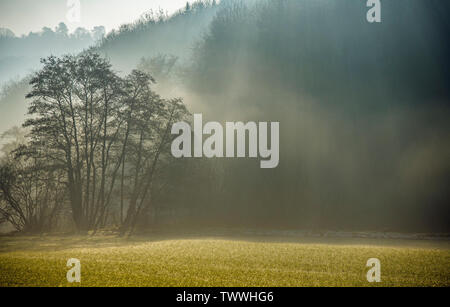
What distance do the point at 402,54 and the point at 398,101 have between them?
5.64 m

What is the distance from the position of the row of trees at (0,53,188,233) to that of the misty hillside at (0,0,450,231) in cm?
607

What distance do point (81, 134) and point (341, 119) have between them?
2606 cm

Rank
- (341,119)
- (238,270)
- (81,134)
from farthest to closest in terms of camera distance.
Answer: (341,119), (81,134), (238,270)

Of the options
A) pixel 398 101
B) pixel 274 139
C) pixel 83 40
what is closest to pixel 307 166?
pixel 274 139

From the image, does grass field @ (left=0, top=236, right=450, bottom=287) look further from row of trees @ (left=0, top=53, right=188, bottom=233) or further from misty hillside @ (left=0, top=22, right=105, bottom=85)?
misty hillside @ (left=0, top=22, right=105, bottom=85)

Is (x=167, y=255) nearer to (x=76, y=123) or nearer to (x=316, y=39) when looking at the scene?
(x=76, y=123)

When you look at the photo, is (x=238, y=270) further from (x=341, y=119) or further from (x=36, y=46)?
(x=36, y=46)

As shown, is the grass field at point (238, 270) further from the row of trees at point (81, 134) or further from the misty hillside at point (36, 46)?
the misty hillside at point (36, 46)

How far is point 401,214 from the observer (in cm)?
2959

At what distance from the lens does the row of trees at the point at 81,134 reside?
24.0 metres

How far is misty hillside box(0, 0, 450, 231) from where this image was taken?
99.9 ft

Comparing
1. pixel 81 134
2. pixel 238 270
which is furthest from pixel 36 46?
pixel 238 270

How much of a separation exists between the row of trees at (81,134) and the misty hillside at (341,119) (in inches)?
239

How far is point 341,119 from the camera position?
3378 centimetres
